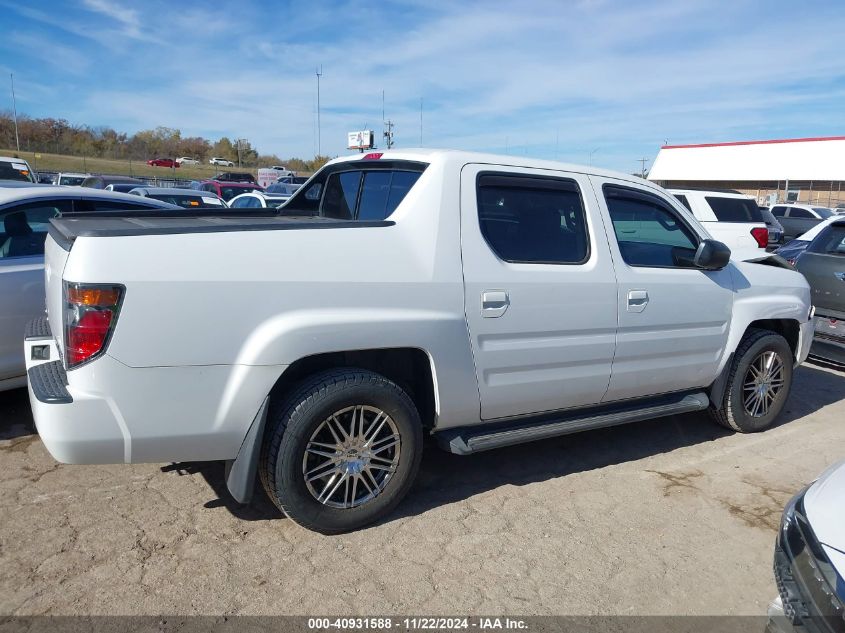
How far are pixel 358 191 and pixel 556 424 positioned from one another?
6.36ft

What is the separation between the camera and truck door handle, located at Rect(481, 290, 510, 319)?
3.61 m

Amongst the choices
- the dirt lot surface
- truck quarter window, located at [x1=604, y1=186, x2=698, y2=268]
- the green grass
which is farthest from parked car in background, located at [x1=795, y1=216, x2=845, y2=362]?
the green grass

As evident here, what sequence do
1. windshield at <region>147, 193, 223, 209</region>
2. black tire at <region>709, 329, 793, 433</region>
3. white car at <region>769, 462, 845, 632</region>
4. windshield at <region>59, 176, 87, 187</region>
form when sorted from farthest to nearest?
1. windshield at <region>59, 176, 87, 187</region>
2. windshield at <region>147, 193, 223, 209</region>
3. black tire at <region>709, 329, 793, 433</region>
4. white car at <region>769, 462, 845, 632</region>

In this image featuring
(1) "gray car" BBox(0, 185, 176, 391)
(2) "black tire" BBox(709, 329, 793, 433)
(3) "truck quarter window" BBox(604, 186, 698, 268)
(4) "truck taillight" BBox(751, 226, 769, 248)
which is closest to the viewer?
(3) "truck quarter window" BBox(604, 186, 698, 268)

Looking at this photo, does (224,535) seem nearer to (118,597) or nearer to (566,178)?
(118,597)

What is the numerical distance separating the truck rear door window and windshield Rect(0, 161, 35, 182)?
14.6m

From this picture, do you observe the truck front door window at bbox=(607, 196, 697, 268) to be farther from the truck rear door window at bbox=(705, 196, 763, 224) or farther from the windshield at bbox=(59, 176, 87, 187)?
the windshield at bbox=(59, 176, 87, 187)

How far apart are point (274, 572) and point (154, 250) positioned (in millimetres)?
1570

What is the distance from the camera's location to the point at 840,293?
6.78 m

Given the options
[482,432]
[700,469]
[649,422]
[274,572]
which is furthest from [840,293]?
[274,572]

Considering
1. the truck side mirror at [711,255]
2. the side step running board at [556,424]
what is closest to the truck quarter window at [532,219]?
the truck side mirror at [711,255]

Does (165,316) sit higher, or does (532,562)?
(165,316)

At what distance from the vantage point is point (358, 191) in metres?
4.36

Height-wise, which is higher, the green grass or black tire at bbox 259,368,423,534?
the green grass
